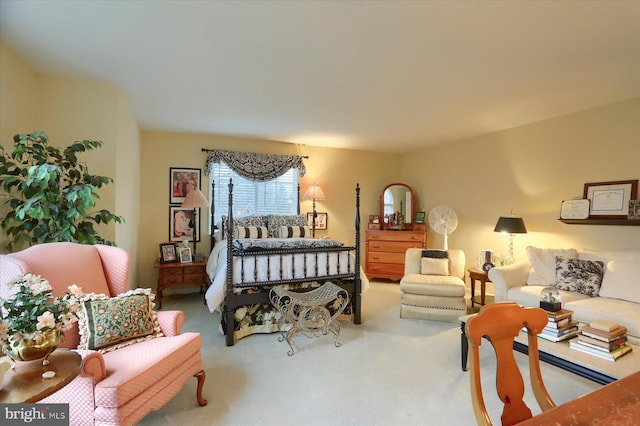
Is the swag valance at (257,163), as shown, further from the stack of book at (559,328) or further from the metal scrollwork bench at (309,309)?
the stack of book at (559,328)

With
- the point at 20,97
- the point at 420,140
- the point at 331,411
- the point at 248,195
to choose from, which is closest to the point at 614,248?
the point at 420,140

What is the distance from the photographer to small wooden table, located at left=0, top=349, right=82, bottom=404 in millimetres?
1030

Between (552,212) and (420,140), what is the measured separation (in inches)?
86.4

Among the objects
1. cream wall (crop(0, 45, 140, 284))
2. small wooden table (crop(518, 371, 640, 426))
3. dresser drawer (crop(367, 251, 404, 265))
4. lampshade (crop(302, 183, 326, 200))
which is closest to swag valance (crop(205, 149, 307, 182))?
lampshade (crop(302, 183, 326, 200))

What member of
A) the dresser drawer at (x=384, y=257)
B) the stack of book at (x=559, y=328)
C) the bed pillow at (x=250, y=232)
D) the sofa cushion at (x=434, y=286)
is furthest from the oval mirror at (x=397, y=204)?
the stack of book at (x=559, y=328)

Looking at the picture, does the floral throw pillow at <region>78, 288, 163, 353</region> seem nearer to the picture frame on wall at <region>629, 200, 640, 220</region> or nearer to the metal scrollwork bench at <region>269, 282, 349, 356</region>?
the metal scrollwork bench at <region>269, 282, 349, 356</region>

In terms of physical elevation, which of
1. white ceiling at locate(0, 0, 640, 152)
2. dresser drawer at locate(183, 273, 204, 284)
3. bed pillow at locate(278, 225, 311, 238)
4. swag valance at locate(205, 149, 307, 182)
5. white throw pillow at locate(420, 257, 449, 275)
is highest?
white ceiling at locate(0, 0, 640, 152)

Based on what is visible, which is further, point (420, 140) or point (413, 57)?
point (420, 140)

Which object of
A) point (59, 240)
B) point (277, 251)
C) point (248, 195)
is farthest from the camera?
point (248, 195)

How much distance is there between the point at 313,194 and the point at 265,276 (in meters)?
2.46

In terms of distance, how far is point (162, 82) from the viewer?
2.97 metres

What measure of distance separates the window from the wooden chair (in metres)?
4.51

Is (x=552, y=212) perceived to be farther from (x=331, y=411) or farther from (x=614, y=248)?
(x=331, y=411)

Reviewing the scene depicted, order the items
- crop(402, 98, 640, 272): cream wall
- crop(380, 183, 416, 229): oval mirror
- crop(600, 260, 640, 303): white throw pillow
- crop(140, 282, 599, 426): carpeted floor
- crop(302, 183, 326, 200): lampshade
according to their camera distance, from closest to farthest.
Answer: crop(140, 282, 599, 426): carpeted floor, crop(600, 260, 640, 303): white throw pillow, crop(402, 98, 640, 272): cream wall, crop(302, 183, 326, 200): lampshade, crop(380, 183, 416, 229): oval mirror
